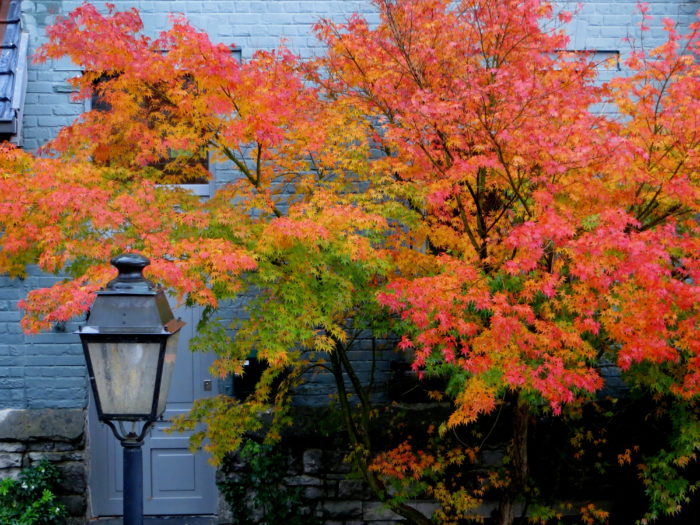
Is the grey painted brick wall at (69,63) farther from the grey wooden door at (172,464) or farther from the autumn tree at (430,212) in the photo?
the autumn tree at (430,212)

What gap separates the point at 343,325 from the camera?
7.14m

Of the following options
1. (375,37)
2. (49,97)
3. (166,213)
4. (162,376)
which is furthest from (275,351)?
(49,97)

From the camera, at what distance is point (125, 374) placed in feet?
10.6

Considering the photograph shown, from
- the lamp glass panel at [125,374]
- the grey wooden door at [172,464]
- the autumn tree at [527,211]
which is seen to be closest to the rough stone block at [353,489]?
the grey wooden door at [172,464]

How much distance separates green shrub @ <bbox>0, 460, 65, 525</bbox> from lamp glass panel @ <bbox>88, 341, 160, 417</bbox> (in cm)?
451

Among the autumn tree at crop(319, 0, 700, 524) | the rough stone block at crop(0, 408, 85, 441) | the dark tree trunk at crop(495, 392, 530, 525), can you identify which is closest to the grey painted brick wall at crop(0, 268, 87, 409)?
the rough stone block at crop(0, 408, 85, 441)

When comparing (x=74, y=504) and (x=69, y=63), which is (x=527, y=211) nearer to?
(x=69, y=63)

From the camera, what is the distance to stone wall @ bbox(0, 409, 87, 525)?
729 centimetres

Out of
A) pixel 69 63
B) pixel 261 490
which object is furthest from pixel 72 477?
pixel 69 63

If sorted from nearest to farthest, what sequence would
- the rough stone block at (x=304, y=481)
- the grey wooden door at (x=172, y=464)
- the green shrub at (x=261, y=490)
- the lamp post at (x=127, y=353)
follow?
the lamp post at (x=127, y=353)
the green shrub at (x=261, y=490)
the rough stone block at (x=304, y=481)
the grey wooden door at (x=172, y=464)

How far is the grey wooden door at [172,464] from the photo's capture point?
7.57 meters

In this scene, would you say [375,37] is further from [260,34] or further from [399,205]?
[260,34]

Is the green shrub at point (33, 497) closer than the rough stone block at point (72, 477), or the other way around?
the green shrub at point (33, 497)

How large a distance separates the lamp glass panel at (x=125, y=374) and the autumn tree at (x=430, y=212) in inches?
56.4
